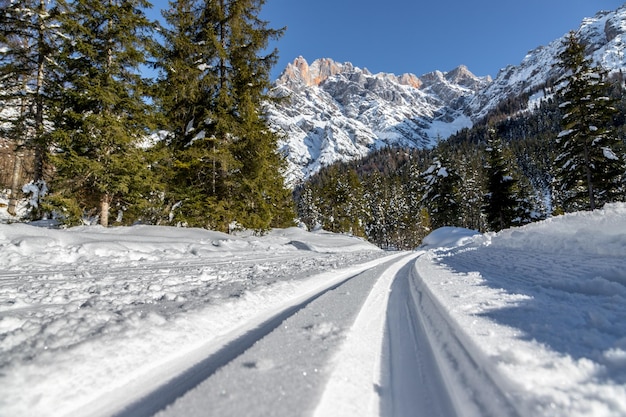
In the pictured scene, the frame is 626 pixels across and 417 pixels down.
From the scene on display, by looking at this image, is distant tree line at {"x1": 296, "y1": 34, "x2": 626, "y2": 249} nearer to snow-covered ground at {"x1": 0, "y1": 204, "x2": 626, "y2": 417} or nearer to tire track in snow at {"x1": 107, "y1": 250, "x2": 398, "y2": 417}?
snow-covered ground at {"x1": 0, "y1": 204, "x2": 626, "y2": 417}

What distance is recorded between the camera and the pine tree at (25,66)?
1264 centimetres

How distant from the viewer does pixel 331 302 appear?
290 centimetres

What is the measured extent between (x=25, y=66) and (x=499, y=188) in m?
32.9

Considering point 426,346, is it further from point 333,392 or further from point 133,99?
point 133,99

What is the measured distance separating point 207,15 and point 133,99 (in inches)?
219

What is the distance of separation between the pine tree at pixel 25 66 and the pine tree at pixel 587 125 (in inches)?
1040

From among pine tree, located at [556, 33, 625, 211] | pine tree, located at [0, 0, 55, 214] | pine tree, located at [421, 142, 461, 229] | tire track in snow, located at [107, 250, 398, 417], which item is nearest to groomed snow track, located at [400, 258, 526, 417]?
tire track in snow, located at [107, 250, 398, 417]

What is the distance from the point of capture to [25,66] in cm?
1317

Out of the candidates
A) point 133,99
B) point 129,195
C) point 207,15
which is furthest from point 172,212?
point 207,15

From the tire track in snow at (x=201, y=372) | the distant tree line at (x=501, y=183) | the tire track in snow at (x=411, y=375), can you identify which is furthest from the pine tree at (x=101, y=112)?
the distant tree line at (x=501, y=183)

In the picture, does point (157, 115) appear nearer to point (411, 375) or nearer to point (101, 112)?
point (101, 112)

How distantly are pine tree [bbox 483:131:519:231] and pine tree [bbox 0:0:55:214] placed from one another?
103ft

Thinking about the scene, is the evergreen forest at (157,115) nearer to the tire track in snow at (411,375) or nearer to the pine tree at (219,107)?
the pine tree at (219,107)

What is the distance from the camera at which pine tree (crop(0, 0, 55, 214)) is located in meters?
12.6
